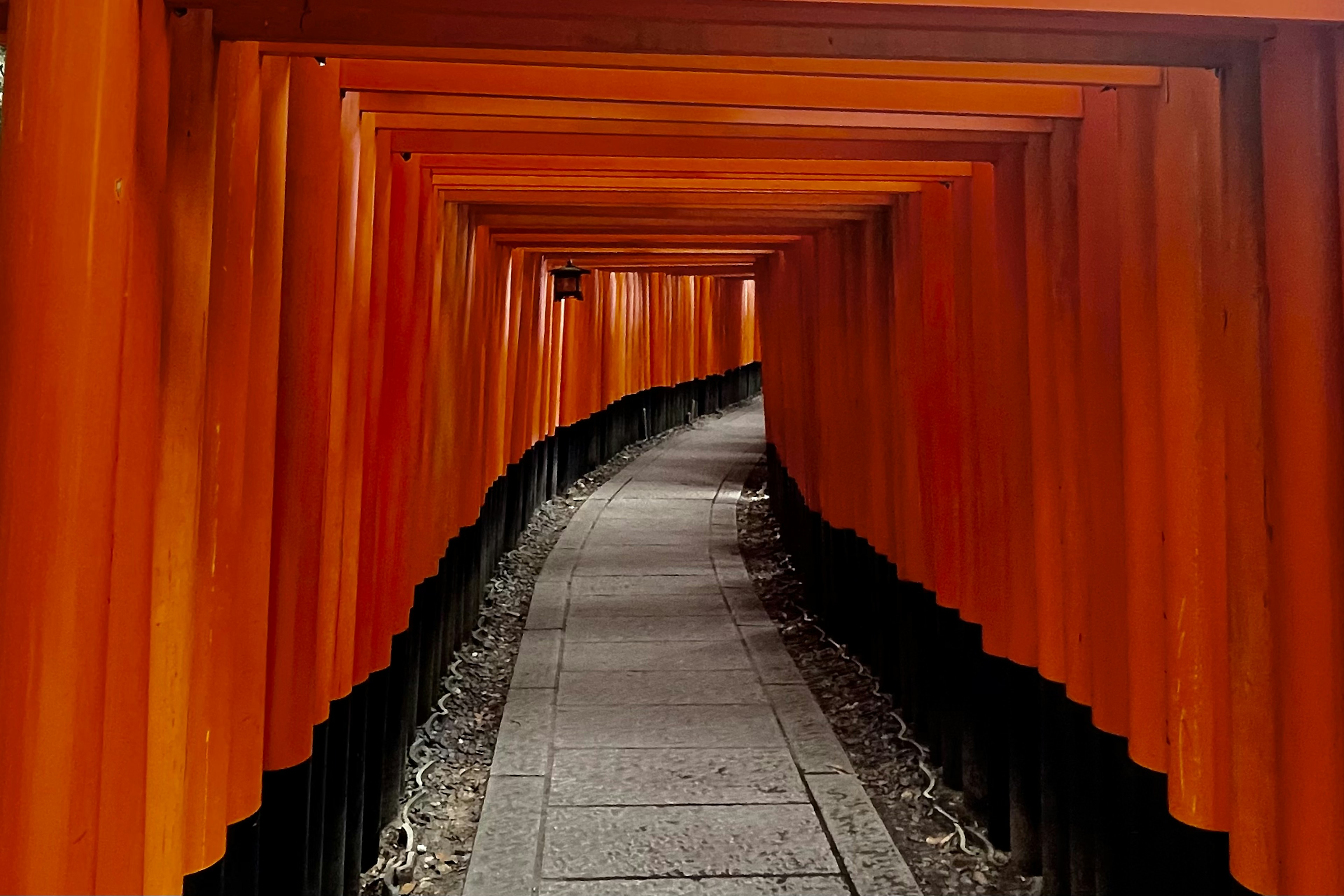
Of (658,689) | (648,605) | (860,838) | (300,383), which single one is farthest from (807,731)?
(300,383)

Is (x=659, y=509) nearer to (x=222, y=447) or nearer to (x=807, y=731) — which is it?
(x=807, y=731)

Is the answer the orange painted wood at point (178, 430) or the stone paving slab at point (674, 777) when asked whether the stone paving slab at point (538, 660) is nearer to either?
the stone paving slab at point (674, 777)

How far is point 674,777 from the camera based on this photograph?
14.1 ft

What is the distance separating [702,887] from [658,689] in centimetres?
202

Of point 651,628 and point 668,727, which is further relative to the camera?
point 651,628

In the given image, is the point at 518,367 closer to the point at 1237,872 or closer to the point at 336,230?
the point at 336,230

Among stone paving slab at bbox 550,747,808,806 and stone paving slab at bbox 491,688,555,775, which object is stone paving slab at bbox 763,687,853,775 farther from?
stone paving slab at bbox 491,688,555,775

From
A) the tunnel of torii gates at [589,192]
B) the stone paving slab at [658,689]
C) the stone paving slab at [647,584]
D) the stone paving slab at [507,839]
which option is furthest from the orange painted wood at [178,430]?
the stone paving slab at [647,584]

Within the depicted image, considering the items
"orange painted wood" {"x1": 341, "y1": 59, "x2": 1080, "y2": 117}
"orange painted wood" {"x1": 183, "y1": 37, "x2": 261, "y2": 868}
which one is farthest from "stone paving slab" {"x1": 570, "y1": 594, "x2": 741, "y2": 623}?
"orange painted wood" {"x1": 183, "y1": 37, "x2": 261, "y2": 868}

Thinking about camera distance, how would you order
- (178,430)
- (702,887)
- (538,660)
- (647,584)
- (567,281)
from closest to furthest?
1. (178,430)
2. (702,887)
3. (538,660)
4. (647,584)
5. (567,281)

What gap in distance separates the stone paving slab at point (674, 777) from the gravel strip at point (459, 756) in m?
0.41

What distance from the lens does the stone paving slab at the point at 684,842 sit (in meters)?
3.55

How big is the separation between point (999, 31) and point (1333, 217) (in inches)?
30.0

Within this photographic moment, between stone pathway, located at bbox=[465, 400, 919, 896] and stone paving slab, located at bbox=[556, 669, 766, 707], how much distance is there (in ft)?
→ 0.04
